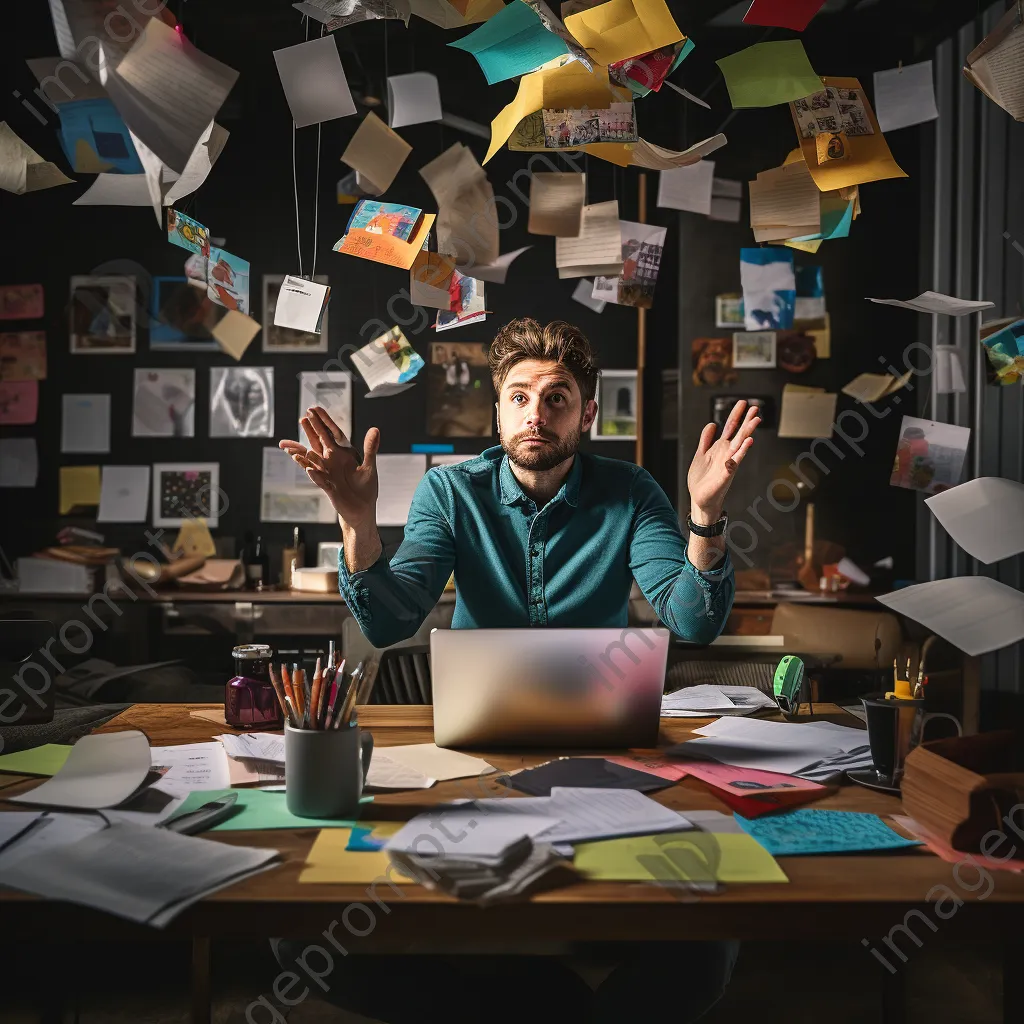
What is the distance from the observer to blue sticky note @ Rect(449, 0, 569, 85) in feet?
4.95

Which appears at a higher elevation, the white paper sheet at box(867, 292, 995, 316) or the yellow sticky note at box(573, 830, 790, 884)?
the white paper sheet at box(867, 292, 995, 316)

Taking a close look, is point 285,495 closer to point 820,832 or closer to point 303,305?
point 303,305

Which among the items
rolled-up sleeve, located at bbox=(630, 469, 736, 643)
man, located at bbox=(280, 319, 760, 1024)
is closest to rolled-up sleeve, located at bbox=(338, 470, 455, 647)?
man, located at bbox=(280, 319, 760, 1024)

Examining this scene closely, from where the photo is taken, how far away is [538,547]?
1898 millimetres

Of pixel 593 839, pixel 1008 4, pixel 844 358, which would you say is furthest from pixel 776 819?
pixel 844 358

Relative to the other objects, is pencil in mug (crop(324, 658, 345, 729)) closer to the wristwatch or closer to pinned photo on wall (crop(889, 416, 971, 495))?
the wristwatch

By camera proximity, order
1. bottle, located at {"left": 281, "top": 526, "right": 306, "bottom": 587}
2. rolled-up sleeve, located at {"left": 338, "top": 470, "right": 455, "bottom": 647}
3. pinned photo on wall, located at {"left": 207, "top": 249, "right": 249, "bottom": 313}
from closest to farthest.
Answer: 1. rolled-up sleeve, located at {"left": 338, "top": 470, "right": 455, "bottom": 647}
2. pinned photo on wall, located at {"left": 207, "top": 249, "right": 249, "bottom": 313}
3. bottle, located at {"left": 281, "top": 526, "right": 306, "bottom": 587}

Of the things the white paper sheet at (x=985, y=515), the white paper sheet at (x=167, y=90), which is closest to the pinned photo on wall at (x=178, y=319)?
the white paper sheet at (x=167, y=90)

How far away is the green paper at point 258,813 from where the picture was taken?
1.08 m

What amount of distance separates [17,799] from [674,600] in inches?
41.1

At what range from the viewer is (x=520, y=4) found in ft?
4.89

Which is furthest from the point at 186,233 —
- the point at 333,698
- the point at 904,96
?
the point at 904,96

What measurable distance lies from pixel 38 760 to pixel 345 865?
0.61 metres

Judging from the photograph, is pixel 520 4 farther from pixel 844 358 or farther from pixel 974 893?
pixel 844 358
